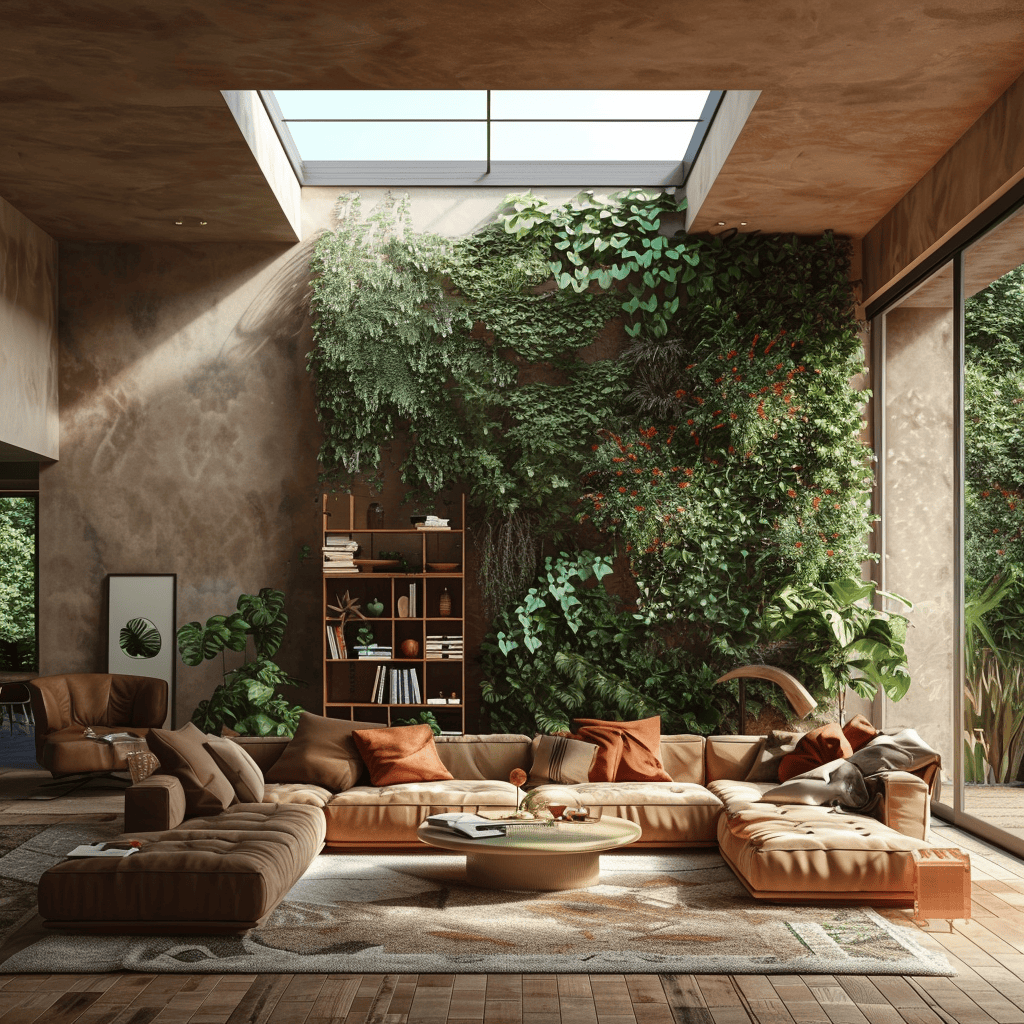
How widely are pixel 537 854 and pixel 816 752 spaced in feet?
6.60

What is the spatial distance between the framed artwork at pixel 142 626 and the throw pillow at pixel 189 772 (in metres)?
3.12

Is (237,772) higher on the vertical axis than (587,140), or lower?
lower

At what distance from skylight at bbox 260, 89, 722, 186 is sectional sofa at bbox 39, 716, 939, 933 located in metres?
4.46

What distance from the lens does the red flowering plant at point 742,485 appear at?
7820mm

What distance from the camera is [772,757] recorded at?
6.19 m

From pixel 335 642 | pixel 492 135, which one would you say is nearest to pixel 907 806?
pixel 335 642

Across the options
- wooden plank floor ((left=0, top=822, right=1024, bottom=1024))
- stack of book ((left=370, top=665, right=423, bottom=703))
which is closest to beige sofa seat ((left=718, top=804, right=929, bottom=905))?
wooden plank floor ((left=0, top=822, right=1024, bottom=1024))

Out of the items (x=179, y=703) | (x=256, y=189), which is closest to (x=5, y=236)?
(x=256, y=189)

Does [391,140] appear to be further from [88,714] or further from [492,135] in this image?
[88,714]

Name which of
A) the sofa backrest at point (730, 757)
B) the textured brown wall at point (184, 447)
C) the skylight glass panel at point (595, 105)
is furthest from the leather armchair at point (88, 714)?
the skylight glass panel at point (595, 105)

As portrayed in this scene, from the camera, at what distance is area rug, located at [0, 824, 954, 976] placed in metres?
3.88

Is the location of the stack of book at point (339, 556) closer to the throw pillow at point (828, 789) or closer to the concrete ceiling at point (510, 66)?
the concrete ceiling at point (510, 66)

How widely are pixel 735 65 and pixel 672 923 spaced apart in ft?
13.6

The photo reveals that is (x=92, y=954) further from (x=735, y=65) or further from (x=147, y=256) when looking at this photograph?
(x=147, y=256)
